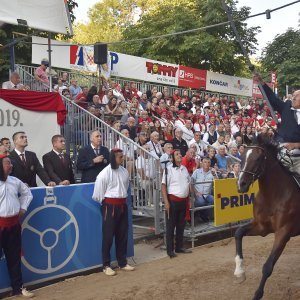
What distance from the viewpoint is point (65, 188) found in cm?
743

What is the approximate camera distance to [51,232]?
713 centimetres

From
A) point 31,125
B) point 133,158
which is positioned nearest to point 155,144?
point 133,158

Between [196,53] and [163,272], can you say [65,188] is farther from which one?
[196,53]

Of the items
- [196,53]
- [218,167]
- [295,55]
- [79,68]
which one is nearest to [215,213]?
[218,167]

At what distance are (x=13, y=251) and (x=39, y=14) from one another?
17.4ft

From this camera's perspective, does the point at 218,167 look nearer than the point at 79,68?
Yes

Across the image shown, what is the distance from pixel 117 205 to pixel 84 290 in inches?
65.2

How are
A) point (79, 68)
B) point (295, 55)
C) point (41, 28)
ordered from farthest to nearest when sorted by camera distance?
point (295, 55) → point (79, 68) → point (41, 28)

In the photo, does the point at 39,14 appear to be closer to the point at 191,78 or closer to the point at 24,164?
the point at 24,164

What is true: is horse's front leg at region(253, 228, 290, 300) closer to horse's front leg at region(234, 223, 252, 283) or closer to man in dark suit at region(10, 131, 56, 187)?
horse's front leg at region(234, 223, 252, 283)

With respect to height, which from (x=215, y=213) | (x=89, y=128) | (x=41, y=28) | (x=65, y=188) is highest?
(x=41, y=28)

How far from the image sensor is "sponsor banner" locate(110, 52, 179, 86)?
1959cm

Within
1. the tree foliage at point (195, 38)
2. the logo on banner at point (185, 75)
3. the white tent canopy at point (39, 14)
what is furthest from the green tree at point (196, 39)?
the white tent canopy at point (39, 14)

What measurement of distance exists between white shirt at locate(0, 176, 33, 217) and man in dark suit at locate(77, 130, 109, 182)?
90.5 inches
